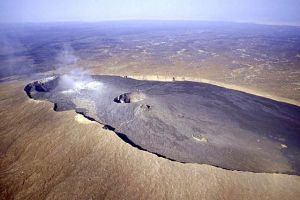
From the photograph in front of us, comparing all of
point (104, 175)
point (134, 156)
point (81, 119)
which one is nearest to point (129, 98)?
point (81, 119)

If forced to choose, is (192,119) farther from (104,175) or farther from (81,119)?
(104,175)

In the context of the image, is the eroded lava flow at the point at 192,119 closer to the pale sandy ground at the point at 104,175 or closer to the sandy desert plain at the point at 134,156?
the sandy desert plain at the point at 134,156

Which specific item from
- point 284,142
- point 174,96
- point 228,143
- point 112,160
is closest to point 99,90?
point 174,96

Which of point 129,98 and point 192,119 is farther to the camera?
point 129,98

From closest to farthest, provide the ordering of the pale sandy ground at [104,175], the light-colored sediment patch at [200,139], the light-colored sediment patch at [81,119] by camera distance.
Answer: the pale sandy ground at [104,175] < the light-colored sediment patch at [200,139] < the light-colored sediment patch at [81,119]

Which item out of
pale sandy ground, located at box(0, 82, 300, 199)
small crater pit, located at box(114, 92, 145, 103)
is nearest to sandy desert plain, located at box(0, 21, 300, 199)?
pale sandy ground, located at box(0, 82, 300, 199)

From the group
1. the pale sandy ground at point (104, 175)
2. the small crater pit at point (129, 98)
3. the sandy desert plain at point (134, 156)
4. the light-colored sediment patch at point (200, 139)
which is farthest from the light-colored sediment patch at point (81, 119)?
the light-colored sediment patch at point (200, 139)

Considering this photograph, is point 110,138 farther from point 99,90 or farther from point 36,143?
point 99,90


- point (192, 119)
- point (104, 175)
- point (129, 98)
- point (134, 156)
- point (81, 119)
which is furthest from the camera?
point (129, 98)
